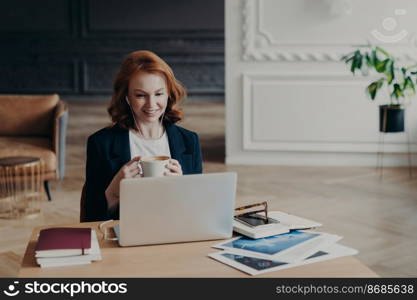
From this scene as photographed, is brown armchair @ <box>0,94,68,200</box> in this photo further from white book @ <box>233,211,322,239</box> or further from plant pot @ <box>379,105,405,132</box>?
white book @ <box>233,211,322,239</box>

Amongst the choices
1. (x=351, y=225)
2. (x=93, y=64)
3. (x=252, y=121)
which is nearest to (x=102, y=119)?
(x=93, y=64)

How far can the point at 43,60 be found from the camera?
1298 cm

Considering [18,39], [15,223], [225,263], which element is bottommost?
[15,223]

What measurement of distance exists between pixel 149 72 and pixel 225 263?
86cm

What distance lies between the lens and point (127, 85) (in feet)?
8.43

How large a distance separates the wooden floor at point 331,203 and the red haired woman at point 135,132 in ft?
5.05

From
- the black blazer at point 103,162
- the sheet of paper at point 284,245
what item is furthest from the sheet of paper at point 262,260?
the black blazer at point 103,162

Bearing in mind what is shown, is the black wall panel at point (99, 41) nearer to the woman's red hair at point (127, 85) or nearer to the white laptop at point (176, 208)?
the woman's red hair at point (127, 85)

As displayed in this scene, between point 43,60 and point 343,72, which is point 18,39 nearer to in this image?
point 43,60

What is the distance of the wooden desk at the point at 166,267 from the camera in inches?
74.1

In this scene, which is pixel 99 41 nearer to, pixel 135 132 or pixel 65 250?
pixel 135 132

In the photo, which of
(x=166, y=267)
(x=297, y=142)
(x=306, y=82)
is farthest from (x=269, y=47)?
(x=166, y=267)

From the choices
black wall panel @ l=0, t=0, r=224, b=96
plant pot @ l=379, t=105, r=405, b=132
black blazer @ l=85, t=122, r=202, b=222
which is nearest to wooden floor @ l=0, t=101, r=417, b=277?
plant pot @ l=379, t=105, r=405, b=132

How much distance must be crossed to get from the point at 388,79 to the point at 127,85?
13.7 feet
